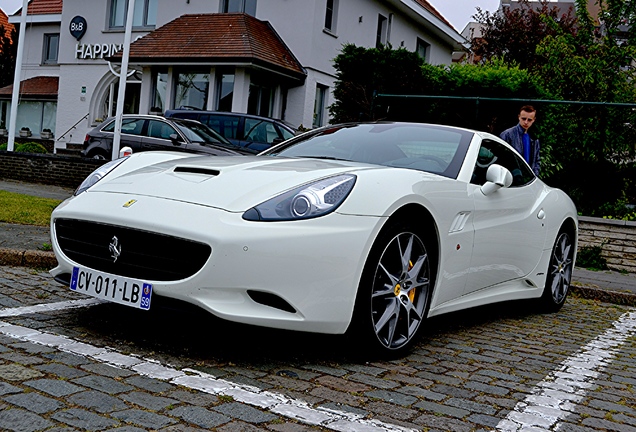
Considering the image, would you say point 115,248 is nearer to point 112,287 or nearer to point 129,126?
point 112,287

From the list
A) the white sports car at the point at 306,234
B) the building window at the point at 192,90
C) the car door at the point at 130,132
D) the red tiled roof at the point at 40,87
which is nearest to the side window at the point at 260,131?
the car door at the point at 130,132

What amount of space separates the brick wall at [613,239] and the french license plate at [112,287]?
25.3 ft

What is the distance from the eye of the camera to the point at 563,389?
3.85m

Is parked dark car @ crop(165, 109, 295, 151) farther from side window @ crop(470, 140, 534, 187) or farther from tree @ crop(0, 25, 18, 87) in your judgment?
tree @ crop(0, 25, 18, 87)

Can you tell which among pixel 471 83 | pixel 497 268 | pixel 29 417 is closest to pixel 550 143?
pixel 471 83

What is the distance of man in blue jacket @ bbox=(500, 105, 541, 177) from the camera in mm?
8281

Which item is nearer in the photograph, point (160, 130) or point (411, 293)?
point (411, 293)

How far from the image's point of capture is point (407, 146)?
196 inches

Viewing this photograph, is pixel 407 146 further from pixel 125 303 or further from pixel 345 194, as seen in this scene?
pixel 125 303

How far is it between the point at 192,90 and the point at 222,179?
1950 cm

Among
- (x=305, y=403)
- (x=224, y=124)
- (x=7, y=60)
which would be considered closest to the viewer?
(x=305, y=403)

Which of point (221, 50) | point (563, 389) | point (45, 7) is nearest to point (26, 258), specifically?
point (563, 389)

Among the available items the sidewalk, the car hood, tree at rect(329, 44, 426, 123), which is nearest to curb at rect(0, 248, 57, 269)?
the sidewalk

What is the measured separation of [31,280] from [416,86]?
32.0 ft
